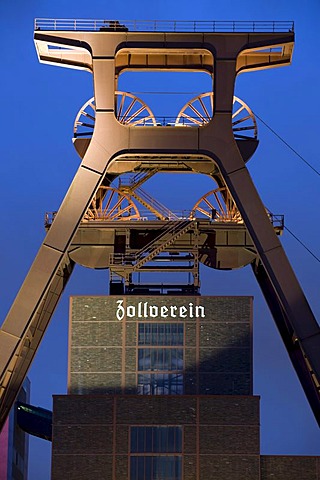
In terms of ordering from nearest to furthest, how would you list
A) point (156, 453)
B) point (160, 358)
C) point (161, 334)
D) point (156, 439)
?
point (156, 453) < point (156, 439) < point (160, 358) < point (161, 334)

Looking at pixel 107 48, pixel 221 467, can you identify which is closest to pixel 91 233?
pixel 107 48

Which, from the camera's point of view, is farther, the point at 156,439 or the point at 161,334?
the point at 161,334

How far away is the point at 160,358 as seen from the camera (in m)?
53.3

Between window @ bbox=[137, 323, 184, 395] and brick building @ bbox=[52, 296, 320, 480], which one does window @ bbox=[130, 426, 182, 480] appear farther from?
window @ bbox=[137, 323, 184, 395]

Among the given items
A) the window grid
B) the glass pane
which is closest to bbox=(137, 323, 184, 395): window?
the window grid

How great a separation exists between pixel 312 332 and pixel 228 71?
421 inches

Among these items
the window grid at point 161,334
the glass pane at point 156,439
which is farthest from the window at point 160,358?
the glass pane at point 156,439

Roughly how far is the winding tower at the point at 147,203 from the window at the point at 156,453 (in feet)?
18.6

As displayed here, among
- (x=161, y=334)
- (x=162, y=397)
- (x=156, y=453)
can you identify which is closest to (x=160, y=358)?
(x=161, y=334)

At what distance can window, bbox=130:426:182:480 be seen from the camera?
50281 mm

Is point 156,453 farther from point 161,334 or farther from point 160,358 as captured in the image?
point 161,334

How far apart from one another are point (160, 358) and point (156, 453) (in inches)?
170

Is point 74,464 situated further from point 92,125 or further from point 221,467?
point 92,125

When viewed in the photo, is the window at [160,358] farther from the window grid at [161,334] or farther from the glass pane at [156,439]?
the glass pane at [156,439]
